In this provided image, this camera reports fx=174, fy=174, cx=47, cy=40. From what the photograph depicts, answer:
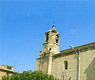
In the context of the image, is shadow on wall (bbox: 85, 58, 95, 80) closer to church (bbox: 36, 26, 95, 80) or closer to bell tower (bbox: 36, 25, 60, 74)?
church (bbox: 36, 26, 95, 80)

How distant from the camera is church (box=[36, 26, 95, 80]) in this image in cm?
2400

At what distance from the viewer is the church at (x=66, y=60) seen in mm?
24000

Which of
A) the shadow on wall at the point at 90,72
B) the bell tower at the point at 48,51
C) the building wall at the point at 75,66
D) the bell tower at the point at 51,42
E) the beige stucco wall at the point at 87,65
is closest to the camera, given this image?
the shadow on wall at the point at 90,72

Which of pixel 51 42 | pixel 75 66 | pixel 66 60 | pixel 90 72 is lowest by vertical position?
pixel 90 72

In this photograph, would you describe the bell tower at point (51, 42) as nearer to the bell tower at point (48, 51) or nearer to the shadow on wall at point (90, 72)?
the bell tower at point (48, 51)

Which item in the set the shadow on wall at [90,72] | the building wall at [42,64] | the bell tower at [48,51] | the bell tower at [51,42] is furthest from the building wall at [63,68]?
the bell tower at [51,42]

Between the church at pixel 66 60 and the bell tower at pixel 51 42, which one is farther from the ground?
the bell tower at pixel 51 42

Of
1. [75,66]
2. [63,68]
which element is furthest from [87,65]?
[63,68]

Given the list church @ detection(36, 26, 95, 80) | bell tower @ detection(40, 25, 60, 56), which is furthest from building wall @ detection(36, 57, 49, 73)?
bell tower @ detection(40, 25, 60, 56)

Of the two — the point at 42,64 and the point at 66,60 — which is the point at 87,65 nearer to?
the point at 66,60

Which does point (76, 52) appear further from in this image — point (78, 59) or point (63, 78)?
point (63, 78)

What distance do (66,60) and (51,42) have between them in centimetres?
602

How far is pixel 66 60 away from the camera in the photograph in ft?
90.0

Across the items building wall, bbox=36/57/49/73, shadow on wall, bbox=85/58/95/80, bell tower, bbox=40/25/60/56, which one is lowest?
shadow on wall, bbox=85/58/95/80
